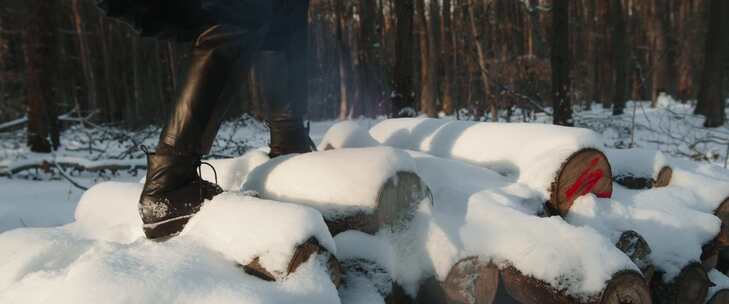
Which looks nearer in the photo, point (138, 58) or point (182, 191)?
point (182, 191)

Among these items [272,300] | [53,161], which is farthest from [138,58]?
[272,300]

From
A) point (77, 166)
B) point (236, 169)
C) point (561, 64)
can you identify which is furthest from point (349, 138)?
point (561, 64)

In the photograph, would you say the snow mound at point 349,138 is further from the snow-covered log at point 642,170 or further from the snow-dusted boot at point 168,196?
the snow-covered log at point 642,170

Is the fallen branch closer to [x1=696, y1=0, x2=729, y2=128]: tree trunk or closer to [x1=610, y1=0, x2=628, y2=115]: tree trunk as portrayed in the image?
[x1=696, y1=0, x2=729, y2=128]: tree trunk

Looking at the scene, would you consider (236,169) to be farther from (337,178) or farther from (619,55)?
(619,55)

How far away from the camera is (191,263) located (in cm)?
106

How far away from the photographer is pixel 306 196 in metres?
1.38

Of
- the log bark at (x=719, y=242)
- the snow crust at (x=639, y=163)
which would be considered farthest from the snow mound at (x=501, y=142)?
the log bark at (x=719, y=242)

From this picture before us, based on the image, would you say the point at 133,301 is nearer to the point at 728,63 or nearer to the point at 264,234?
the point at 264,234

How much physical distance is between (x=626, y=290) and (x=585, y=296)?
0.12m

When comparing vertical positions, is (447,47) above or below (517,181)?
above

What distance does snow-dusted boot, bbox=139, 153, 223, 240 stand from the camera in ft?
4.33

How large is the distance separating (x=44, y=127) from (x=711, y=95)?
1290 centimetres

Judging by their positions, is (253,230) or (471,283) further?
(471,283)
